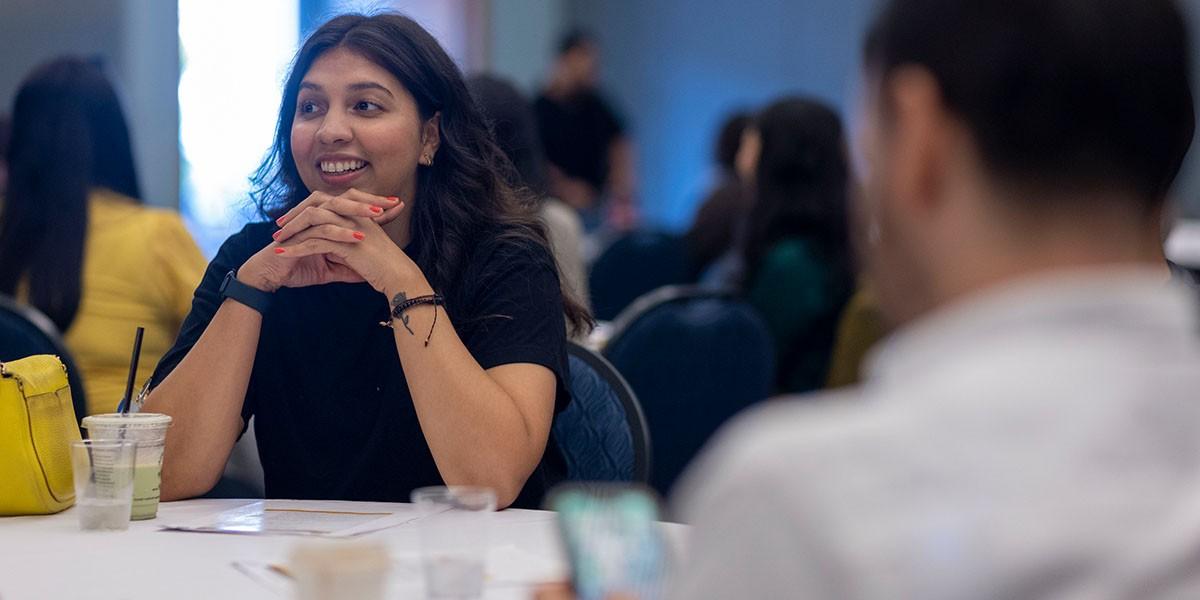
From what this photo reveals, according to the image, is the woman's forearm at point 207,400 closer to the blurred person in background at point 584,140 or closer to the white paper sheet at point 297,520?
the white paper sheet at point 297,520

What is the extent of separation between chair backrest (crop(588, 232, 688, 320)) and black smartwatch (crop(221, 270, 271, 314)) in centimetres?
325

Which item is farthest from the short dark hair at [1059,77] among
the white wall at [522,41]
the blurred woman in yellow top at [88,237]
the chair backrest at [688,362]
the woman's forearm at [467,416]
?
the white wall at [522,41]

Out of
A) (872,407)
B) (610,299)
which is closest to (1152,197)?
Answer: (872,407)

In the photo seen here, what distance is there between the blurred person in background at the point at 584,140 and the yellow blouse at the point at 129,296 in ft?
13.6

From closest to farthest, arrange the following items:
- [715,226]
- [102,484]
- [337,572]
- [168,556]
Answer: [337,572], [168,556], [102,484], [715,226]

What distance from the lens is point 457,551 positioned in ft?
4.13

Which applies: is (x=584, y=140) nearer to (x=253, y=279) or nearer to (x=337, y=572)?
(x=253, y=279)

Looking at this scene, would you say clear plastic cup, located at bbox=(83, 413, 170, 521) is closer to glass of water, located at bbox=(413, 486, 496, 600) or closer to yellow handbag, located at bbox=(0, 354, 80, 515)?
yellow handbag, located at bbox=(0, 354, 80, 515)

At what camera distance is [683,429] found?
3293 mm

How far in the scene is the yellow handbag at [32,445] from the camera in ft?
5.57

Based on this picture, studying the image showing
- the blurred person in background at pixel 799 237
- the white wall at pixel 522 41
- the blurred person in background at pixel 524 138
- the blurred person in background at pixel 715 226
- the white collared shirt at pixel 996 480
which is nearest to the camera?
the white collared shirt at pixel 996 480

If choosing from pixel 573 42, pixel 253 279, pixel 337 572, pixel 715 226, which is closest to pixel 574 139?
pixel 573 42

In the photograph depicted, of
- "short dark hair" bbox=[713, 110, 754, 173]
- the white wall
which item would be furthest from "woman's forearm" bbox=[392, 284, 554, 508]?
the white wall

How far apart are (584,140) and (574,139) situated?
0.07 meters
